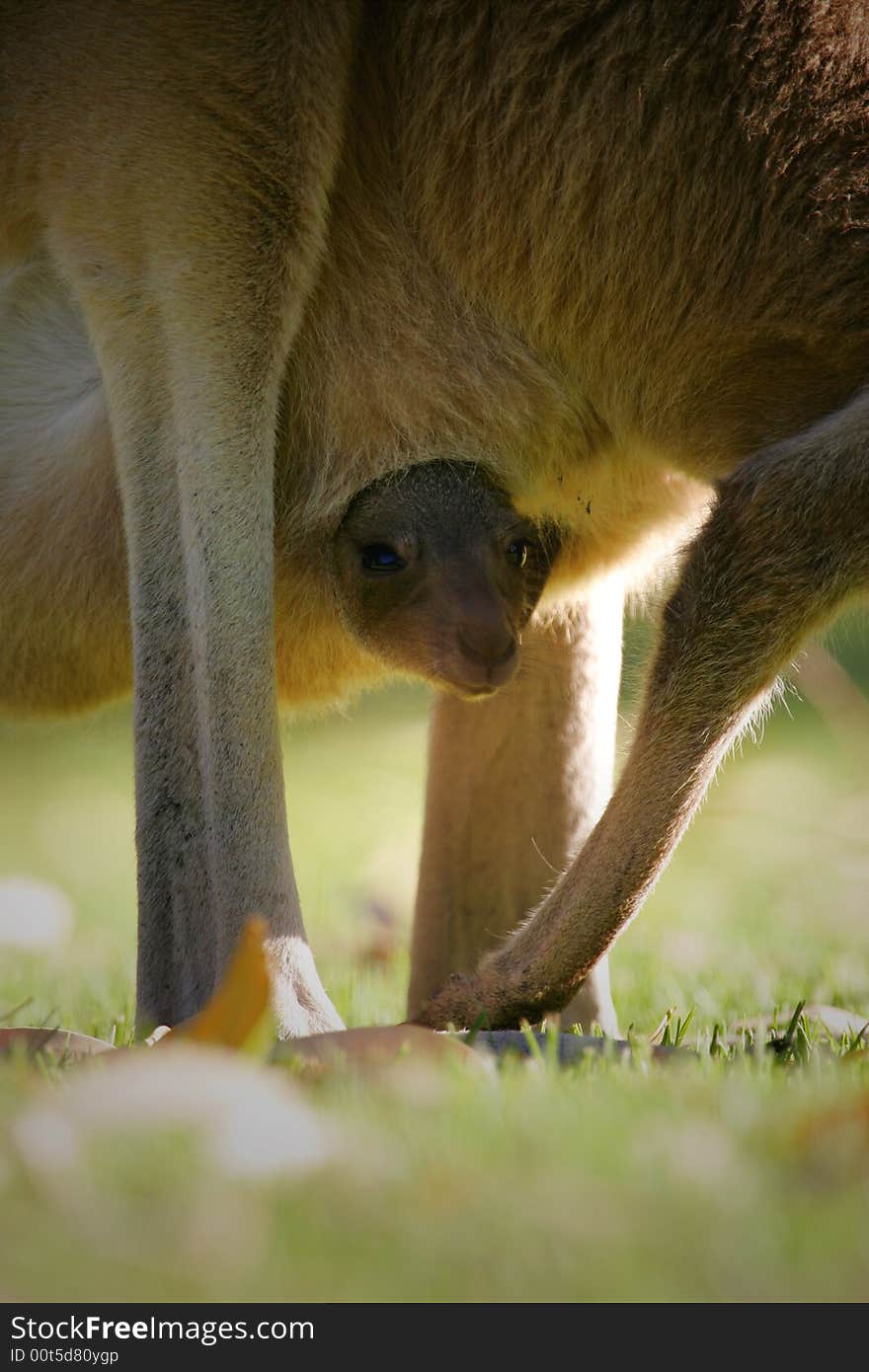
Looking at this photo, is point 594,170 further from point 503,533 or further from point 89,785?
point 89,785

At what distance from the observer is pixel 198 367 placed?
7.04 ft

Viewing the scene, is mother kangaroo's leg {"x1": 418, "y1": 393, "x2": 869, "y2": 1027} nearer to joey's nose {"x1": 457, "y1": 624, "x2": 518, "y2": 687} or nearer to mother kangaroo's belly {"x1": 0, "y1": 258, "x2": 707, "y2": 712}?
joey's nose {"x1": 457, "y1": 624, "x2": 518, "y2": 687}

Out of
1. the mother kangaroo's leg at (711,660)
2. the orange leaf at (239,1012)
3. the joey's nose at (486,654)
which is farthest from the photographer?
the joey's nose at (486,654)

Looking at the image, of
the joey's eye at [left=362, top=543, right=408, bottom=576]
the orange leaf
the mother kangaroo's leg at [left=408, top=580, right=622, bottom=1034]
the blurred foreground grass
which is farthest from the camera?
the mother kangaroo's leg at [left=408, top=580, right=622, bottom=1034]

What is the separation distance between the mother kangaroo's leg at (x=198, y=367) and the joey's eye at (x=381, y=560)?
0.35m

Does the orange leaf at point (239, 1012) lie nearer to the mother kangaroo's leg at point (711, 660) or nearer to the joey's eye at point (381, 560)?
the mother kangaroo's leg at point (711, 660)

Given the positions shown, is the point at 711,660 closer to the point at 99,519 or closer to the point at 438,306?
the point at 438,306

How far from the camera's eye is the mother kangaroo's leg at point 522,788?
117 inches

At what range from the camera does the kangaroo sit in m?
2.13

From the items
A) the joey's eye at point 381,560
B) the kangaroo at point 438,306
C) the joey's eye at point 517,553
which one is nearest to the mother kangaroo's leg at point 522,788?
the joey's eye at point 517,553

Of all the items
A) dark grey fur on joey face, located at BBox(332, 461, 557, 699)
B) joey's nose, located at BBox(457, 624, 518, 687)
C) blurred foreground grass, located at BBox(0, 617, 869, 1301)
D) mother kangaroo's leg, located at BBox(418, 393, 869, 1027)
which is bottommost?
blurred foreground grass, located at BBox(0, 617, 869, 1301)

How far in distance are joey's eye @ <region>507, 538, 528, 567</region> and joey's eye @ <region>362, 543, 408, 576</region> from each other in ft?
0.58

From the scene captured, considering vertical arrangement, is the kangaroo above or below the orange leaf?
above

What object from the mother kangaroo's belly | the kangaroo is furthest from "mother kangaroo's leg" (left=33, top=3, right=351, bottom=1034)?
the mother kangaroo's belly
